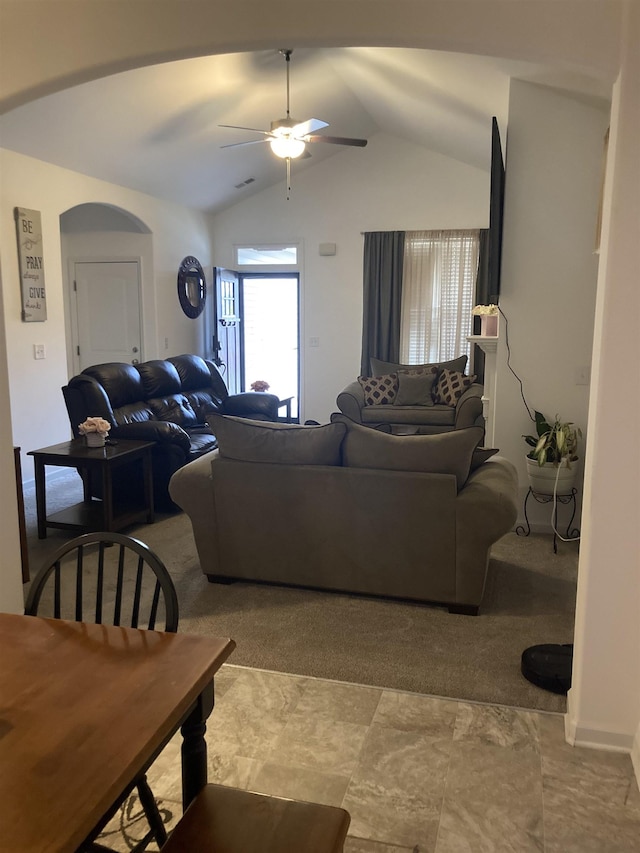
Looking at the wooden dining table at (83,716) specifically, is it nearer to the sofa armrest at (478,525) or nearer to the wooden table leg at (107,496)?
the sofa armrest at (478,525)

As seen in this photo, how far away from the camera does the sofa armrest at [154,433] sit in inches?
185

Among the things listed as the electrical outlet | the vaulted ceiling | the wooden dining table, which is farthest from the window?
the wooden dining table

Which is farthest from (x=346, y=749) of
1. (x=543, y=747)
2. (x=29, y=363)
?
(x=29, y=363)

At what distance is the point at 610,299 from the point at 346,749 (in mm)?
1673

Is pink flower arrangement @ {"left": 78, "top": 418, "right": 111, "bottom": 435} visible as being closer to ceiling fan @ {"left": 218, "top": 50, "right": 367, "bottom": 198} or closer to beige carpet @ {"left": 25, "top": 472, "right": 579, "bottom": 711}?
beige carpet @ {"left": 25, "top": 472, "right": 579, "bottom": 711}

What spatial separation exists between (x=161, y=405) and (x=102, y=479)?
1730 mm

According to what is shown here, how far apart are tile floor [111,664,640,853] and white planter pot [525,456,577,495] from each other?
76.0 inches

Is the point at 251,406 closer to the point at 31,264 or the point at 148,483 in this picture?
the point at 148,483

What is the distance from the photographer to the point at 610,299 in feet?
6.72

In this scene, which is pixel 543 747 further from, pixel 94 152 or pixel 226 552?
pixel 94 152

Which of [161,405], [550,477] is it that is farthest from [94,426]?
[550,477]

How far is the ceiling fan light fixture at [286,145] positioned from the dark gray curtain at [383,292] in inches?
117

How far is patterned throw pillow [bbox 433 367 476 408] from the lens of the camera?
6.93 metres

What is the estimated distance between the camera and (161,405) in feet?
18.9
